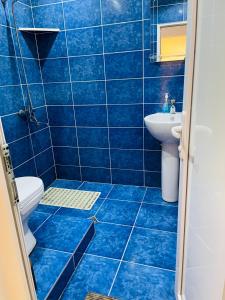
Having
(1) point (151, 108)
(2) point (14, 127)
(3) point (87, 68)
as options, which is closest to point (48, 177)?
(2) point (14, 127)

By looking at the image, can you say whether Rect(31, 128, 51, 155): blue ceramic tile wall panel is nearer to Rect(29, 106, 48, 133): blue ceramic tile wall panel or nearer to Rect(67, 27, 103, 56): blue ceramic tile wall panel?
Rect(29, 106, 48, 133): blue ceramic tile wall panel

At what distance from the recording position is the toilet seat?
152cm

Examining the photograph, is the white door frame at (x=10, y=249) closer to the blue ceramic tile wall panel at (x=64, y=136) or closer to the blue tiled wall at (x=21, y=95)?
the blue tiled wall at (x=21, y=95)

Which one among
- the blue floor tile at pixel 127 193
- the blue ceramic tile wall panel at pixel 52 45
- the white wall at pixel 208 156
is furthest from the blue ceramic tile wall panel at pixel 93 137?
the white wall at pixel 208 156

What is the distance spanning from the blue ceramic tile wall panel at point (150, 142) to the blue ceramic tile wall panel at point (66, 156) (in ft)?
2.92

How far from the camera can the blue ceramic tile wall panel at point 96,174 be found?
2822 mm

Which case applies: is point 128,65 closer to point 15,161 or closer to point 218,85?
point 15,161

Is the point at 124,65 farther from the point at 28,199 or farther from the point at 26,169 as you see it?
the point at 28,199

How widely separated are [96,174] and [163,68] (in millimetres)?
1465

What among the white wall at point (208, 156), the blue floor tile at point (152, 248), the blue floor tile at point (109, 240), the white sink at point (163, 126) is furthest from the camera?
the white sink at point (163, 126)

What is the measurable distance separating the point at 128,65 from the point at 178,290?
1982 mm

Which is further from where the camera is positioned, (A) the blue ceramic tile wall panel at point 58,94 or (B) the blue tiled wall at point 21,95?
(A) the blue ceramic tile wall panel at point 58,94

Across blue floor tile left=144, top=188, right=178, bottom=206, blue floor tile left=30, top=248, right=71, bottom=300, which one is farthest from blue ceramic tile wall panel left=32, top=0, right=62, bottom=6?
blue floor tile left=30, top=248, right=71, bottom=300

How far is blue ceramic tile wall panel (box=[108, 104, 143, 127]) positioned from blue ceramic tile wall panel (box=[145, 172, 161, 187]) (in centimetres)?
59
